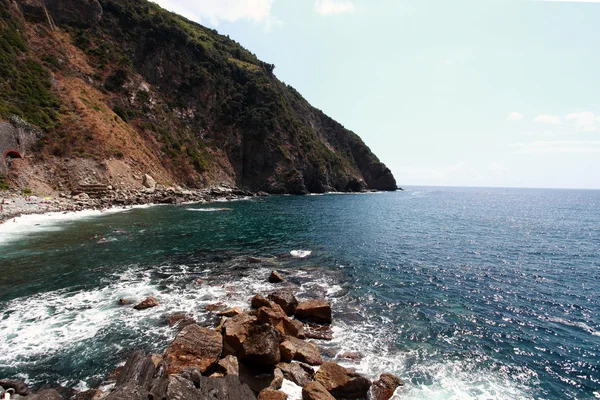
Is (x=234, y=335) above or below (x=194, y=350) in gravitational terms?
above

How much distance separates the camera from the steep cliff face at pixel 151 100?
67.8 metres

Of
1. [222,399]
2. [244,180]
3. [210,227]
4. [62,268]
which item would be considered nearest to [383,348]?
[222,399]

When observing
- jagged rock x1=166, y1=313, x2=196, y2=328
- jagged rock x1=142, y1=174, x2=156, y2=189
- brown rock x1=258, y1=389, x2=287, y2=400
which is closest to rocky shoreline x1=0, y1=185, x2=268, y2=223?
jagged rock x1=142, y1=174, x2=156, y2=189

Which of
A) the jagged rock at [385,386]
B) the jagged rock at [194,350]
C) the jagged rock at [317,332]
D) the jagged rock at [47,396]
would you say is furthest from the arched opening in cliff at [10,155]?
the jagged rock at [385,386]

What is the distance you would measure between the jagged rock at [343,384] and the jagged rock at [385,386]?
0.31 m

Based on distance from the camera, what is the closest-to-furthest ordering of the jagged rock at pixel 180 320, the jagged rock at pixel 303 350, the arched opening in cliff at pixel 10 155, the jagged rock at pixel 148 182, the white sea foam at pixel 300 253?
the jagged rock at pixel 303 350 < the jagged rock at pixel 180 320 < the white sea foam at pixel 300 253 < the arched opening in cliff at pixel 10 155 < the jagged rock at pixel 148 182

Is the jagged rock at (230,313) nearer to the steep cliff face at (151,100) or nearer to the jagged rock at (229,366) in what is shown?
the jagged rock at (229,366)

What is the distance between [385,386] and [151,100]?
346 feet

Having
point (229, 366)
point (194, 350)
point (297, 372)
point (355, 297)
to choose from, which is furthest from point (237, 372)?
point (355, 297)

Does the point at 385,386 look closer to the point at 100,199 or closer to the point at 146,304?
the point at 146,304

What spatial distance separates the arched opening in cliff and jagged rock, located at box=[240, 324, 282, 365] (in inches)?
2570

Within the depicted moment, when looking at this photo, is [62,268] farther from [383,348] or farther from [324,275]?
[383,348]

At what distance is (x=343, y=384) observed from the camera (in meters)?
11.7

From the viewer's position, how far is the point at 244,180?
11075 cm
